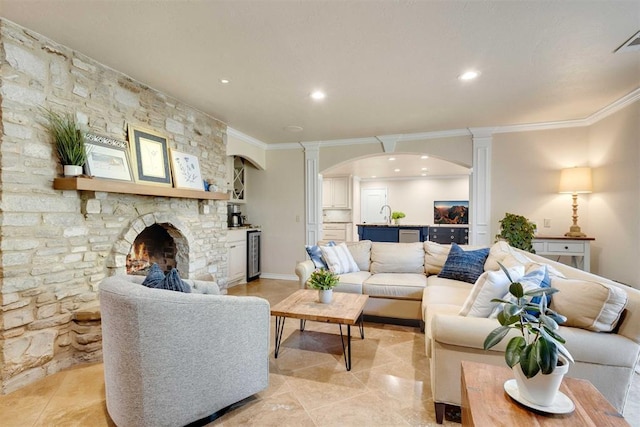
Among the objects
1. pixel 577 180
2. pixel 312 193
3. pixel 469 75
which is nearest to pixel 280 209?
pixel 312 193

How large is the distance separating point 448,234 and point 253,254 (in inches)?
192

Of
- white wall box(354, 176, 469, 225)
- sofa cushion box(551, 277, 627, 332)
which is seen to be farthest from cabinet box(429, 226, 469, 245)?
sofa cushion box(551, 277, 627, 332)

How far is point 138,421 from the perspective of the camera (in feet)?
4.80

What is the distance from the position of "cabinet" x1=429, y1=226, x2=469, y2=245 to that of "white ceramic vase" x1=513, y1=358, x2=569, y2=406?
660 cm

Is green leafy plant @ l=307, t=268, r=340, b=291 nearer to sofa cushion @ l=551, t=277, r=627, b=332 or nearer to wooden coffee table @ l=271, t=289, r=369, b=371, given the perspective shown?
wooden coffee table @ l=271, t=289, r=369, b=371

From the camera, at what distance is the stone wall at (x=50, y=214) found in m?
2.00

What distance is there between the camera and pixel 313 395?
6.50 ft

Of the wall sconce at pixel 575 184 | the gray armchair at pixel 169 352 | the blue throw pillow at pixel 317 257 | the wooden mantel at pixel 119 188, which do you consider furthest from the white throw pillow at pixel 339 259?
the wall sconce at pixel 575 184

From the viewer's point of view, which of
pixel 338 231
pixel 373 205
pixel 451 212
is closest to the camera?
pixel 338 231

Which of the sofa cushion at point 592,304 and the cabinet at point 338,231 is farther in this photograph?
the cabinet at point 338,231

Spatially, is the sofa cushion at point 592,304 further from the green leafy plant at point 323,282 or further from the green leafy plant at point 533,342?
the green leafy plant at point 323,282

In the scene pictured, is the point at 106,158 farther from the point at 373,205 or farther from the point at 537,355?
the point at 373,205

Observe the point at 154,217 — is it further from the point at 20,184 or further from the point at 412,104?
the point at 412,104

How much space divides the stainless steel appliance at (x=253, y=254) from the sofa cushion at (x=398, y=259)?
2390 mm
